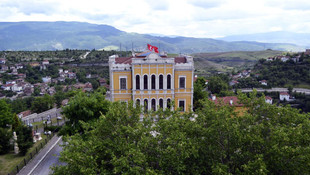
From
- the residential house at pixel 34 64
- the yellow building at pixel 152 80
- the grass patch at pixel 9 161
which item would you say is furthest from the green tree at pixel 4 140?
the residential house at pixel 34 64

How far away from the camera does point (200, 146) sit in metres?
16.5

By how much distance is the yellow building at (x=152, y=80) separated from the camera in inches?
1393

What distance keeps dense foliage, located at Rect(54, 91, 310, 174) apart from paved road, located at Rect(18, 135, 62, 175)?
10.8 m

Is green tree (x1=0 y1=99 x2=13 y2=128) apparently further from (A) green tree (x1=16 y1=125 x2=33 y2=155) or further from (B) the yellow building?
(B) the yellow building

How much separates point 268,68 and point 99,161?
9359 centimetres

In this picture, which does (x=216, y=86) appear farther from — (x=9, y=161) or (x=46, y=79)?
(x=46, y=79)

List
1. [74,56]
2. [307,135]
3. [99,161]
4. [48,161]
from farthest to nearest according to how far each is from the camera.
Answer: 1. [74,56]
2. [48,161]
3. [99,161]
4. [307,135]

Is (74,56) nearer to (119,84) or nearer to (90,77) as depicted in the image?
(90,77)

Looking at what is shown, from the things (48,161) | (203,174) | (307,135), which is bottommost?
(48,161)

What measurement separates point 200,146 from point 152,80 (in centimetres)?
2076

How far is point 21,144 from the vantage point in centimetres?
2925

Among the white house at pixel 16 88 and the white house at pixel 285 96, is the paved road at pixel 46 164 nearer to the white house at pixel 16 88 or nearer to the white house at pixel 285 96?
the white house at pixel 285 96

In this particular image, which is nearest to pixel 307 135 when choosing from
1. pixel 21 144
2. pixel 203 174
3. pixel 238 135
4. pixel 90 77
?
pixel 238 135

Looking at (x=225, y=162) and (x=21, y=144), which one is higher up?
(x=225, y=162)
